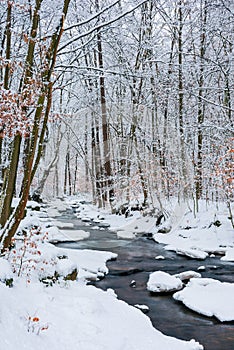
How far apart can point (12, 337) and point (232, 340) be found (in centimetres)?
286

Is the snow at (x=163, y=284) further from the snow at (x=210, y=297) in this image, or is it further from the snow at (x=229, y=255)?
the snow at (x=229, y=255)

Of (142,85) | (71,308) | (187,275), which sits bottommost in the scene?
(187,275)

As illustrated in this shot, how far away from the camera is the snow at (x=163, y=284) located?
19.5 ft

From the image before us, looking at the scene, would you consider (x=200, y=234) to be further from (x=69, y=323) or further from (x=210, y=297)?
(x=69, y=323)

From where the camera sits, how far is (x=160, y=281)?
20.0ft

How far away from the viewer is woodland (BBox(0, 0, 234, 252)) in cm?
553

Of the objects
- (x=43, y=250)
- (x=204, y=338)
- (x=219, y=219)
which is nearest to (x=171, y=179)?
(x=219, y=219)

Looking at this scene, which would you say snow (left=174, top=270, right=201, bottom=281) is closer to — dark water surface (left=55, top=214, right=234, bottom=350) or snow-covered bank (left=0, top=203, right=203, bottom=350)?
dark water surface (left=55, top=214, right=234, bottom=350)

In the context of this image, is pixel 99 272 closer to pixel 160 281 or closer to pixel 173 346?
pixel 160 281

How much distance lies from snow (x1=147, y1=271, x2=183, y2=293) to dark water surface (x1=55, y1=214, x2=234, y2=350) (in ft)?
0.49

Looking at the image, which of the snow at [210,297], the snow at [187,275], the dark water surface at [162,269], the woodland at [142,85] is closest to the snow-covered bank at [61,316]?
the dark water surface at [162,269]

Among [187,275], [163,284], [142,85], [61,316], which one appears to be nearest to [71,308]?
[61,316]

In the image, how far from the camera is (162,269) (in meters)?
7.55

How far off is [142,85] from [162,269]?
27.0ft
